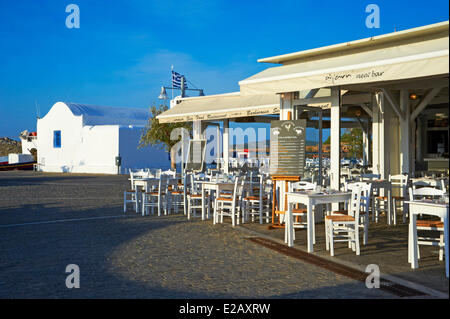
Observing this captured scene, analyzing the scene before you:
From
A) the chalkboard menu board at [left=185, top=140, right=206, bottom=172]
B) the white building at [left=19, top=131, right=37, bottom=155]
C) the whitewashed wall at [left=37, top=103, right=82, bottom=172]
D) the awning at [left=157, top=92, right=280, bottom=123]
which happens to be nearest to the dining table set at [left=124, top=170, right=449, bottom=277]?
the awning at [left=157, top=92, right=280, bottom=123]

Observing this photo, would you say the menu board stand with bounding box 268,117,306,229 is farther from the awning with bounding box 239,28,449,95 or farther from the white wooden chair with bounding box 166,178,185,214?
the white wooden chair with bounding box 166,178,185,214

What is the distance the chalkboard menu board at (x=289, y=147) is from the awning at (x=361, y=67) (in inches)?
37.1

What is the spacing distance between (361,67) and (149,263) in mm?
3928

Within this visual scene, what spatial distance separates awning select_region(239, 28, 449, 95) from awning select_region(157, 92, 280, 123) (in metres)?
3.15

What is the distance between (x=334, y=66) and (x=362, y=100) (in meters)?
5.53

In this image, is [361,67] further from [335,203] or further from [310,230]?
[335,203]

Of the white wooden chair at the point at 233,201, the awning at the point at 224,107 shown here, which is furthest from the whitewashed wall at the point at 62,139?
the white wooden chair at the point at 233,201

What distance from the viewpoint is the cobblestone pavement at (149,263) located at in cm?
490

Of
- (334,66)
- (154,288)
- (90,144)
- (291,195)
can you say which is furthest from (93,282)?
(90,144)

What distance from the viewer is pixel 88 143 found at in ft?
106

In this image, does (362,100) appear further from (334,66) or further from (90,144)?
(90,144)

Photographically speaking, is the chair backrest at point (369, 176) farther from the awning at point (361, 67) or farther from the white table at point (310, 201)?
the white table at point (310, 201)

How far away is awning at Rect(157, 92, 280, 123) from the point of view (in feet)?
40.4

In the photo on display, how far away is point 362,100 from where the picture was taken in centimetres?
1252
